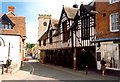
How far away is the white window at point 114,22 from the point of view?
73.9 feet

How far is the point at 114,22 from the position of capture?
A: 22875 millimetres

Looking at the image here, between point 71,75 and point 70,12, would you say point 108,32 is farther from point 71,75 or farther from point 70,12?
point 70,12

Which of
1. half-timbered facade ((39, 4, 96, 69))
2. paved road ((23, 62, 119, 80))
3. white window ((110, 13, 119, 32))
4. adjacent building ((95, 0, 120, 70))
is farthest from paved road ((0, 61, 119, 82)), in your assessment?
white window ((110, 13, 119, 32))

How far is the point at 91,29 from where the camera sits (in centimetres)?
2678

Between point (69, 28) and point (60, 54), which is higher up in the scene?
point (69, 28)

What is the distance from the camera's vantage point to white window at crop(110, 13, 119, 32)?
2252cm

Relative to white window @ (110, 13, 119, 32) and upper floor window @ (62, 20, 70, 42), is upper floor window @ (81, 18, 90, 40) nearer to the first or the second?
white window @ (110, 13, 119, 32)

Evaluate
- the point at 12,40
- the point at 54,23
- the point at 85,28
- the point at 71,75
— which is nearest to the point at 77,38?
the point at 85,28

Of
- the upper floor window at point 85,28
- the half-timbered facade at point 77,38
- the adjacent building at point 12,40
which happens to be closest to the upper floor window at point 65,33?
the half-timbered facade at point 77,38

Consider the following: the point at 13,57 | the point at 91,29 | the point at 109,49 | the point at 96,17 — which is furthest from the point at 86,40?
the point at 13,57

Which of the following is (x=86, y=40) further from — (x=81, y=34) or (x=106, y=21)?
(x=106, y=21)

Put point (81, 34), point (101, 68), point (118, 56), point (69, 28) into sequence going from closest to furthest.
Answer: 1. point (118, 56)
2. point (101, 68)
3. point (81, 34)
4. point (69, 28)

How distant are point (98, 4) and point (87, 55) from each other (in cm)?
755

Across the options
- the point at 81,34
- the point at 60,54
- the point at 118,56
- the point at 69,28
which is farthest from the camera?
the point at 60,54
